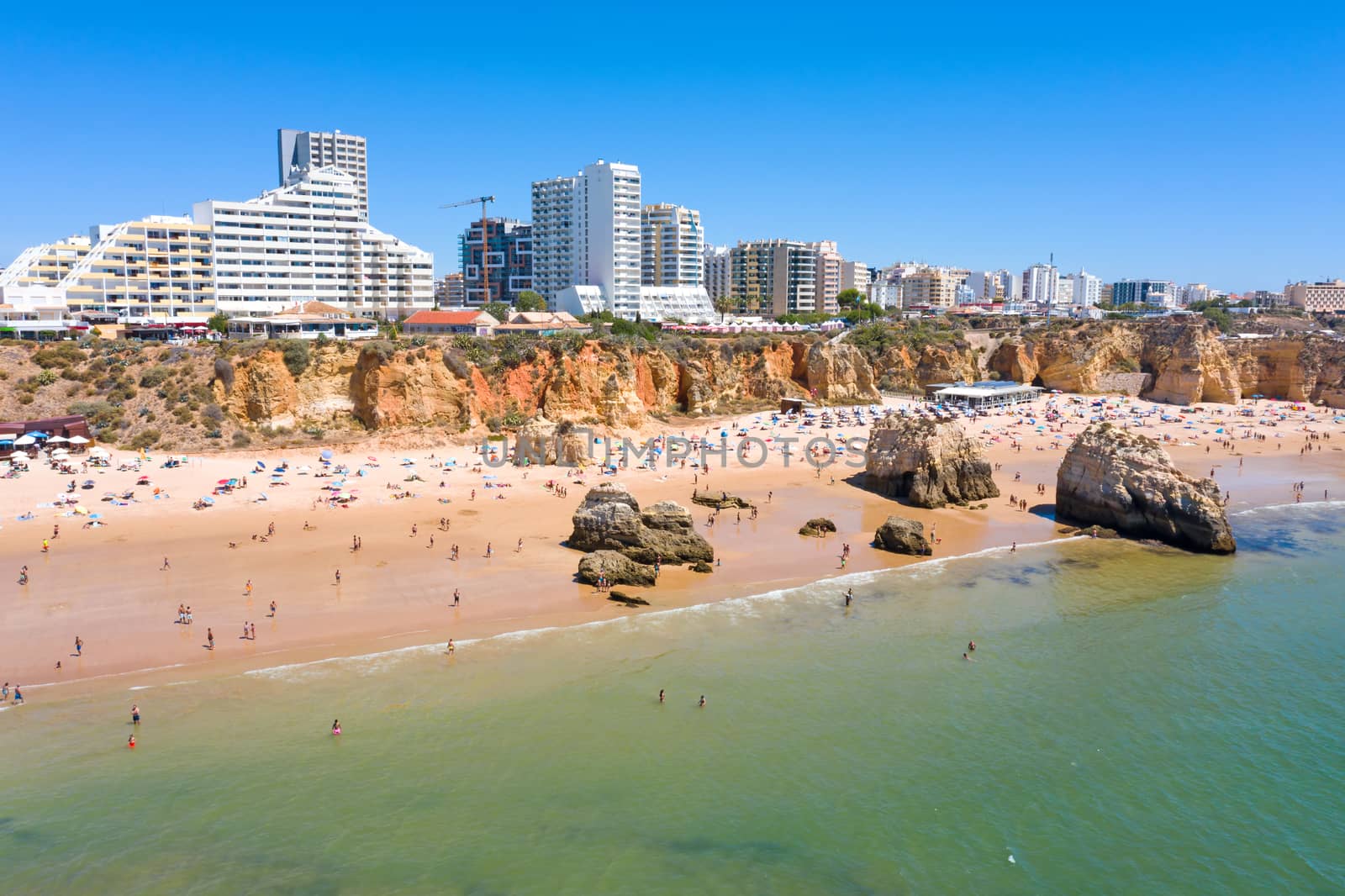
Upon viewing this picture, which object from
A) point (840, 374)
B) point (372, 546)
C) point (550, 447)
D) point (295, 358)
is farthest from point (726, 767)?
point (840, 374)

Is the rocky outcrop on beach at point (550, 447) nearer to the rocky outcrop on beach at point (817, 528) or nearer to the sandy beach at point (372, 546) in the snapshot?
the sandy beach at point (372, 546)

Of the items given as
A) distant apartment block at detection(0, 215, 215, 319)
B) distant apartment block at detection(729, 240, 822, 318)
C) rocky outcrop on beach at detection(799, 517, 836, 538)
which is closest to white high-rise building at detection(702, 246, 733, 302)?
distant apartment block at detection(729, 240, 822, 318)

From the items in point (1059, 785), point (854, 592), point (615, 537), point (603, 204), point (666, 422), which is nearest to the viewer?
point (1059, 785)

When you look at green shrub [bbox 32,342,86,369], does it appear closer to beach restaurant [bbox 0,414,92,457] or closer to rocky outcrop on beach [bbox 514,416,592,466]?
beach restaurant [bbox 0,414,92,457]

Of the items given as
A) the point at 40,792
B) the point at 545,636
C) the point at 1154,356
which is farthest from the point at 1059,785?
the point at 1154,356

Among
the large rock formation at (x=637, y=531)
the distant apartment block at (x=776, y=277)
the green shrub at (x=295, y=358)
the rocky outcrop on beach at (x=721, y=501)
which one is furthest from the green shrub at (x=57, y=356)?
the distant apartment block at (x=776, y=277)

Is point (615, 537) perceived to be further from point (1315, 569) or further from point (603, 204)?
point (603, 204)
